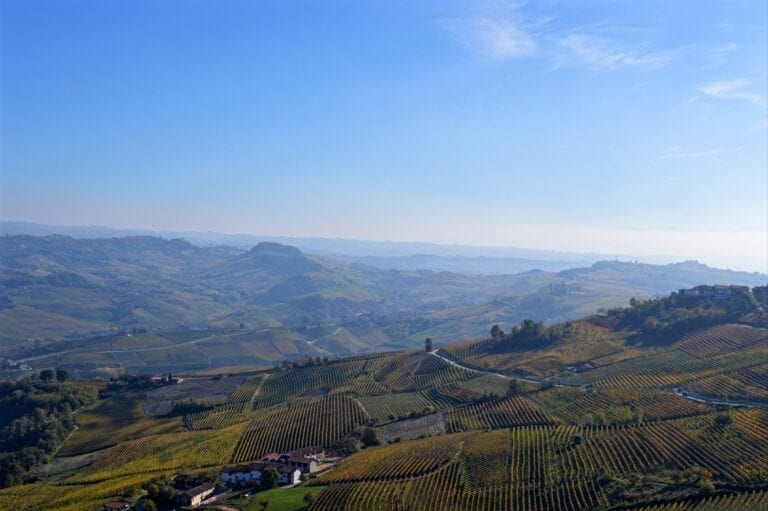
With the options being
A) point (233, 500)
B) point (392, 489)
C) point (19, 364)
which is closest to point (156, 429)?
point (233, 500)

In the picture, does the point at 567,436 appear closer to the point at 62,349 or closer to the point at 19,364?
the point at 19,364

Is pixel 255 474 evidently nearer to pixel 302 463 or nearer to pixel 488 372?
pixel 302 463

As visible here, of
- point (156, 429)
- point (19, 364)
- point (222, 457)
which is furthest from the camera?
point (19, 364)

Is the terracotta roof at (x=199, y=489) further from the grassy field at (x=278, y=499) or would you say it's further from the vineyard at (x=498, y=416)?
the vineyard at (x=498, y=416)

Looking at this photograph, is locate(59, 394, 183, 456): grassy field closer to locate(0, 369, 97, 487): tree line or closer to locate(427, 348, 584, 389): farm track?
locate(0, 369, 97, 487): tree line

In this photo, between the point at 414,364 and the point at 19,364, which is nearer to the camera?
the point at 414,364

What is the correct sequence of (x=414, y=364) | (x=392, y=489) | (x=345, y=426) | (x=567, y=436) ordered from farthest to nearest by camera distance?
(x=414, y=364) < (x=345, y=426) < (x=567, y=436) < (x=392, y=489)

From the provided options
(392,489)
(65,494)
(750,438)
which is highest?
(750,438)
